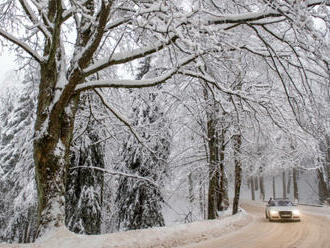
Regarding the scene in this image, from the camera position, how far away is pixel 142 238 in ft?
28.3

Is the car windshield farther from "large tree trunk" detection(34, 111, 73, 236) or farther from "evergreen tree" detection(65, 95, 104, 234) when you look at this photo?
"large tree trunk" detection(34, 111, 73, 236)

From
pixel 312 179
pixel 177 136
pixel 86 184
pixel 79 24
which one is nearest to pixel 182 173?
pixel 177 136

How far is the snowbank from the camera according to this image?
719 centimetres

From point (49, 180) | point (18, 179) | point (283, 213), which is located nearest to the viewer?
point (49, 180)

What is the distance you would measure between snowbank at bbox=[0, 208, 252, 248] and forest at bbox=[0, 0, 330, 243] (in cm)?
44

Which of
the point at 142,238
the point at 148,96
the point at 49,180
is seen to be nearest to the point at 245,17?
the point at 49,180

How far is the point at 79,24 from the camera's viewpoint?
8859 mm

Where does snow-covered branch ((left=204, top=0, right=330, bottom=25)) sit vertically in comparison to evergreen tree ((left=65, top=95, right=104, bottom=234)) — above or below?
above

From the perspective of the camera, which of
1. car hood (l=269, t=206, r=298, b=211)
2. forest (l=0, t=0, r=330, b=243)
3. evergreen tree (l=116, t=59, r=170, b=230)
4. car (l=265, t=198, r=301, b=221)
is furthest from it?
car hood (l=269, t=206, r=298, b=211)

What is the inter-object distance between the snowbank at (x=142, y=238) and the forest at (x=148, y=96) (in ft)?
1.43

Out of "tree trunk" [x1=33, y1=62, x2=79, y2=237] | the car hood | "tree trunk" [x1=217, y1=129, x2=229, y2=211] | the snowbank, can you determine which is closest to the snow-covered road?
the snowbank

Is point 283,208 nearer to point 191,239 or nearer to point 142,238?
point 191,239

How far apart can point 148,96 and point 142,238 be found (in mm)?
5365

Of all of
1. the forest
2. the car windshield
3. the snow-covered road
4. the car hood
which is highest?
the forest
